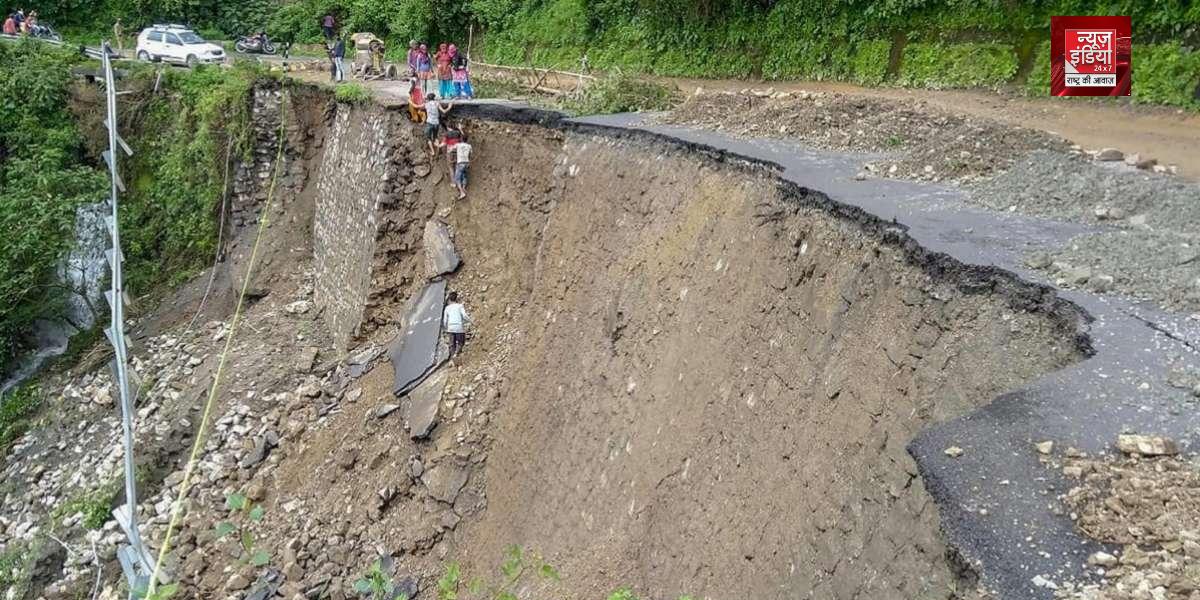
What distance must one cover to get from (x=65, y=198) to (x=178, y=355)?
4.98 meters

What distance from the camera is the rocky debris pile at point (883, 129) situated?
8914 millimetres

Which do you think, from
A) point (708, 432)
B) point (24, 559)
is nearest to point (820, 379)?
point (708, 432)

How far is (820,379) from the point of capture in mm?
6547

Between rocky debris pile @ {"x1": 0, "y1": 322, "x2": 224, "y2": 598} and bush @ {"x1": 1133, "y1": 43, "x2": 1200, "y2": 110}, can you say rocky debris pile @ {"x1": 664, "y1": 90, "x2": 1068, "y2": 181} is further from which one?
rocky debris pile @ {"x1": 0, "y1": 322, "x2": 224, "y2": 598}

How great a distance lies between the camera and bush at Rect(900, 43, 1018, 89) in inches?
534

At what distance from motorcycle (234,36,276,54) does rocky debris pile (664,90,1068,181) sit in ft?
68.6

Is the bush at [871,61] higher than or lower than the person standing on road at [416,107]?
higher

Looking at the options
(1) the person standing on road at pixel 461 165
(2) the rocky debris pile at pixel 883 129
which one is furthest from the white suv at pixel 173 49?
(2) the rocky debris pile at pixel 883 129

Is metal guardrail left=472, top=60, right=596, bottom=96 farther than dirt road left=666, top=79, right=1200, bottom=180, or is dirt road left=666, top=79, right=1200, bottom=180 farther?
metal guardrail left=472, top=60, right=596, bottom=96

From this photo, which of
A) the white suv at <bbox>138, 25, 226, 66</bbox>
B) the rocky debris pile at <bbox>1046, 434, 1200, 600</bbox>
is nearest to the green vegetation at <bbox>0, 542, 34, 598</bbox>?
the rocky debris pile at <bbox>1046, 434, 1200, 600</bbox>

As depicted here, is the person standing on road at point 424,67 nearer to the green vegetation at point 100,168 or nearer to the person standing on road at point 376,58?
the person standing on road at point 376,58

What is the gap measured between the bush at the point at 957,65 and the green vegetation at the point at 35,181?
1655cm

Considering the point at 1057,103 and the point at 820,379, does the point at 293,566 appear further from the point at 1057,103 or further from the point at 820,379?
the point at 1057,103

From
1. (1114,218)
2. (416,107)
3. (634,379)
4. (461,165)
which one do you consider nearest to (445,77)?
(416,107)
